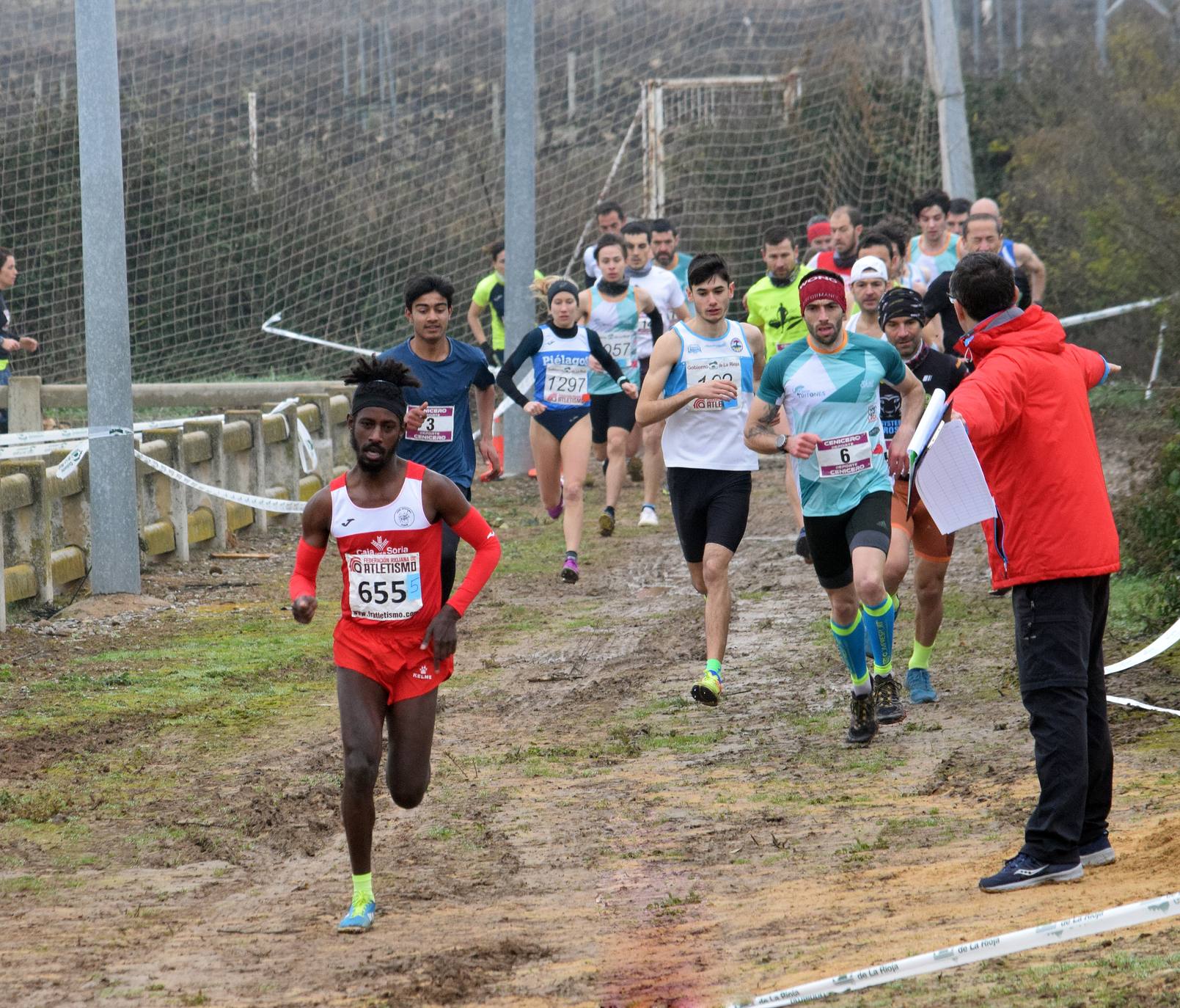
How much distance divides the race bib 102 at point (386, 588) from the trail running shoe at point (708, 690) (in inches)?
113

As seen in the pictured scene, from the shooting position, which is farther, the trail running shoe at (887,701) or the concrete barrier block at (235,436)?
the concrete barrier block at (235,436)

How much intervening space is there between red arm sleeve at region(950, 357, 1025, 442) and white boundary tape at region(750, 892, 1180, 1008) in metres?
1.48

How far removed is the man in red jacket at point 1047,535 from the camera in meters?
5.75

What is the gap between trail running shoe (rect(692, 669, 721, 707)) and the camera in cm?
880

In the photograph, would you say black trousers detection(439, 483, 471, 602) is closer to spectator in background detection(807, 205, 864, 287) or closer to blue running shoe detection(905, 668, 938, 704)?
blue running shoe detection(905, 668, 938, 704)

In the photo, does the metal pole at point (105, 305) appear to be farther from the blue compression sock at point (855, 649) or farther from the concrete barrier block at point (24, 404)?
the blue compression sock at point (855, 649)

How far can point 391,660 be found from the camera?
244 inches

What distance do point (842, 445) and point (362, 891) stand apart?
3497mm

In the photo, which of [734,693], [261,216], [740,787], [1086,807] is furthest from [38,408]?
[1086,807]

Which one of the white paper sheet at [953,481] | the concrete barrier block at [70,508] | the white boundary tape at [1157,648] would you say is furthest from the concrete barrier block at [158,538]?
the white paper sheet at [953,481]

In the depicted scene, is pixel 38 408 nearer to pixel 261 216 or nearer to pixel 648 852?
pixel 261 216

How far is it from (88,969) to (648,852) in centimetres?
217

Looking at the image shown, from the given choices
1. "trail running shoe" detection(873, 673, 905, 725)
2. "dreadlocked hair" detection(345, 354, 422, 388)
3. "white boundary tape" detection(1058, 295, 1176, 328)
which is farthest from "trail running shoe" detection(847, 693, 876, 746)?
"white boundary tape" detection(1058, 295, 1176, 328)

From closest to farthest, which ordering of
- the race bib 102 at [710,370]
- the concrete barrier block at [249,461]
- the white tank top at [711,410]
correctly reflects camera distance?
1. the white tank top at [711,410]
2. the race bib 102 at [710,370]
3. the concrete barrier block at [249,461]
